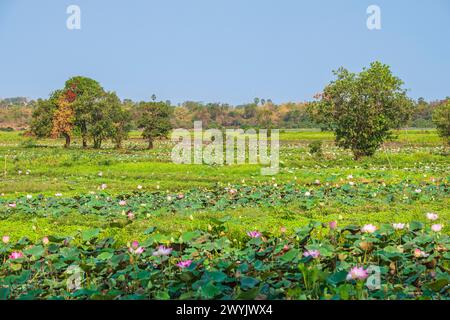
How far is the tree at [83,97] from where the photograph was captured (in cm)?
3441

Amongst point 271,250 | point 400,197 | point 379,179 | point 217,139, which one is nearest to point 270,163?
point 379,179

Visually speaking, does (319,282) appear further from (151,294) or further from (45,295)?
(45,295)

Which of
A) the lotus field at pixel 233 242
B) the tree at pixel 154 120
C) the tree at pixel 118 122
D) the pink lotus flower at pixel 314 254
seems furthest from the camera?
the tree at pixel 154 120

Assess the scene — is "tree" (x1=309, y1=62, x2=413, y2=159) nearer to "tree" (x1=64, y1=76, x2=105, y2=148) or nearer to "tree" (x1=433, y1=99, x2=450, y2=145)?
"tree" (x1=433, y1=99, x2=450, y2=145)

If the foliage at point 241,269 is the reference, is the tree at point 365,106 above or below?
above

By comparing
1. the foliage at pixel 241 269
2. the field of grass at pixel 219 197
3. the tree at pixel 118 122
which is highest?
the tree at pixel 118 122

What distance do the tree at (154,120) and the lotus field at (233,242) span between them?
19.9 meters

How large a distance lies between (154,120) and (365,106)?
16.2 m

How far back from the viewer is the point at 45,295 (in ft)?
14.5

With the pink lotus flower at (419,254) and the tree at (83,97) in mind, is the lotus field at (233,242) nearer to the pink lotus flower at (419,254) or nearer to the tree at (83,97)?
the pink lotus flower at (419,254)

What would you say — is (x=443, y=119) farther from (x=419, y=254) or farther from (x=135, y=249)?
(x=135, y=249)

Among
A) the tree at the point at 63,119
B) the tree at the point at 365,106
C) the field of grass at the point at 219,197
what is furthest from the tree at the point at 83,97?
the tree at the point at 365,106

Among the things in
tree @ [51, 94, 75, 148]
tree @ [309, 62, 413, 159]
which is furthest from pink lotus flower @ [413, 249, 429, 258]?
tree @ [51, 94, 75, 148]
